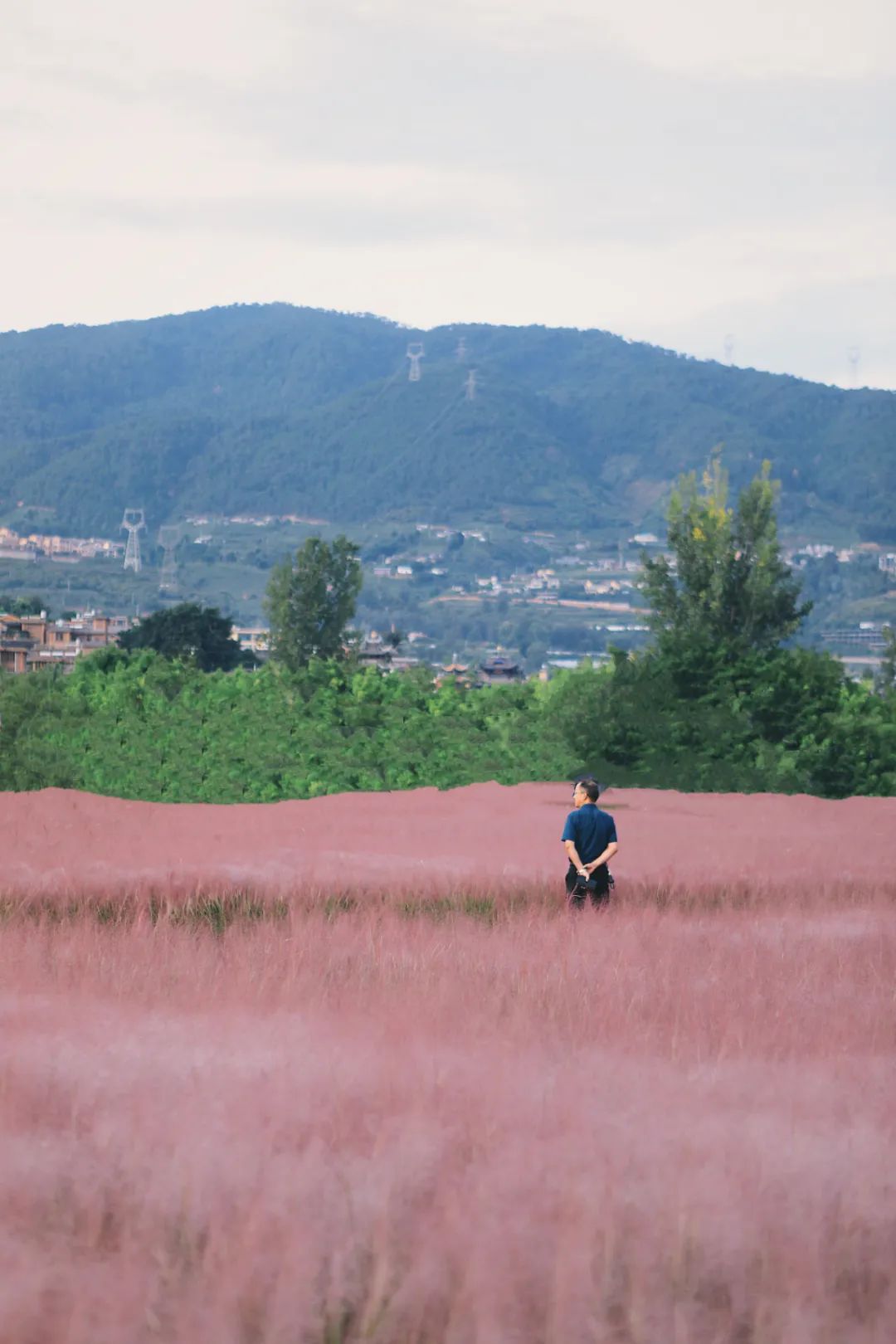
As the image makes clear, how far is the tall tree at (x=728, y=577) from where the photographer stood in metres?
31.3

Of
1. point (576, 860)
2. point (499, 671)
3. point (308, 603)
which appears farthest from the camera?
point (499, 671)

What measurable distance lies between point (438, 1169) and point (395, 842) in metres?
7.52

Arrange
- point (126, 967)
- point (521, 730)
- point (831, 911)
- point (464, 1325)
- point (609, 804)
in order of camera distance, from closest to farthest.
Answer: point (464, 1325), point (126, 967), point (831, 911), point (609, 804), point (521, 730)

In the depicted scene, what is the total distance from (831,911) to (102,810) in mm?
5627

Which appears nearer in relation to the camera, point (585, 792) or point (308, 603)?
point (585, 792)

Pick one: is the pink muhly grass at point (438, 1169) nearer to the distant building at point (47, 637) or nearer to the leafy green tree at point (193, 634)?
the leafy green tree at point (193, 634)

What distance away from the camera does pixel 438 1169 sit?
3.55m

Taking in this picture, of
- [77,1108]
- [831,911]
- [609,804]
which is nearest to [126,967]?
[77,1108]

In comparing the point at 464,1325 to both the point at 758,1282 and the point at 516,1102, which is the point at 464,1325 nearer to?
the point at 758,1282

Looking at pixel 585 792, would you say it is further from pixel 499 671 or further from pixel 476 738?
pixel 499 671

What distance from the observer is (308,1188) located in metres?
3.39

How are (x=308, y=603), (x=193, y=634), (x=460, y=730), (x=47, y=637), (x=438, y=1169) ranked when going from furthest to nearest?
(x=47, y=637)
(x=193, y=634)
(x=308, y=603)
(x=460, y=730)
(x=438, y=1169)

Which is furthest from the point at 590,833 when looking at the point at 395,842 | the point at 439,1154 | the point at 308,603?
the point at 308,603

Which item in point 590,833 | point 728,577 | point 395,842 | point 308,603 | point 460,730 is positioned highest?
point 728,577
